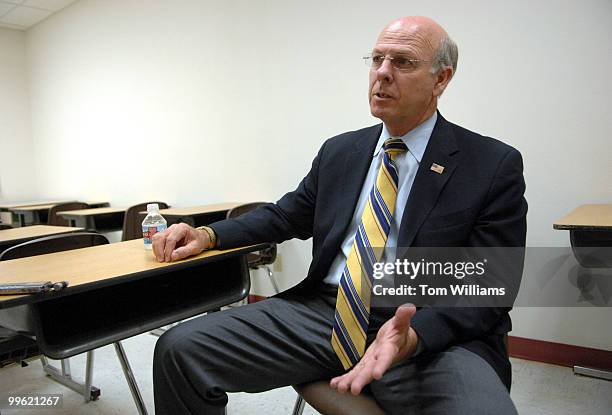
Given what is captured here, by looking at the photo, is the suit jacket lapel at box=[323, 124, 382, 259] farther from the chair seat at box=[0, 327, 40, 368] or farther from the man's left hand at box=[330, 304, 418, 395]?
the chair seat at box=[0, 327, 40, 368]

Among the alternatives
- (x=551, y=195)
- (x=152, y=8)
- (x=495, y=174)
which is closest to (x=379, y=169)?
(x=495, y=174)

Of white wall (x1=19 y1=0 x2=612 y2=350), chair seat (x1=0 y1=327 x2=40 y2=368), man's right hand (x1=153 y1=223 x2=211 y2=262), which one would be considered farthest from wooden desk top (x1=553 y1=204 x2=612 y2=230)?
chair seat (x1=0 y1=327 x2=40 y2=368)

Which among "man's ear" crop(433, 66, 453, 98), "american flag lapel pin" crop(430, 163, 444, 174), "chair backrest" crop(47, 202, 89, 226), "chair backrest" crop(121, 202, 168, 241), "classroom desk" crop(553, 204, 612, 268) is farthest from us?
"chair backrest" crop(47, 202, 89, 226)

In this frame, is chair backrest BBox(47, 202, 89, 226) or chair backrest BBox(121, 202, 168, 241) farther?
chair backrest BBox(47, 202, 89, 226)

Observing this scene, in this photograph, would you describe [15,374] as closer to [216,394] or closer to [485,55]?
[216,394]

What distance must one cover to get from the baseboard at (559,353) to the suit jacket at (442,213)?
1.46m

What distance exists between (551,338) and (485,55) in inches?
58.8

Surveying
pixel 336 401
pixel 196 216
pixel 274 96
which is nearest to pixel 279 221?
pixel 336 401

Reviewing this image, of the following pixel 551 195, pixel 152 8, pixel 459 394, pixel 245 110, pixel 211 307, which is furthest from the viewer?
pixel 152 8

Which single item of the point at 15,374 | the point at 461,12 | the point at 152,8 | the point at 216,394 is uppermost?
the point at 152,8

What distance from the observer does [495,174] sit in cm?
115

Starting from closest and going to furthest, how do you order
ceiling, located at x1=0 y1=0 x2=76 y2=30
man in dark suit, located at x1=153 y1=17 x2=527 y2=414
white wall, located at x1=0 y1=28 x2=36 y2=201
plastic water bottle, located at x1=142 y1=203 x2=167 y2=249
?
1. man in dark suit, located at x1=153 y1=17 x2=527 y2=414
2. plastic water bottle, located at x1=142 y1=203 x2=167 y2=249
3. ceiling, located at x1=0 y1=0 x2=76 y2=30
4. white wall, located at x1=0 y1=28 x2=36 y2=201

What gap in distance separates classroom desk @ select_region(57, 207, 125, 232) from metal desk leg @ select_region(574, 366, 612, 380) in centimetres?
335

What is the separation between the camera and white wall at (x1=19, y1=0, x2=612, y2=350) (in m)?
2.21
